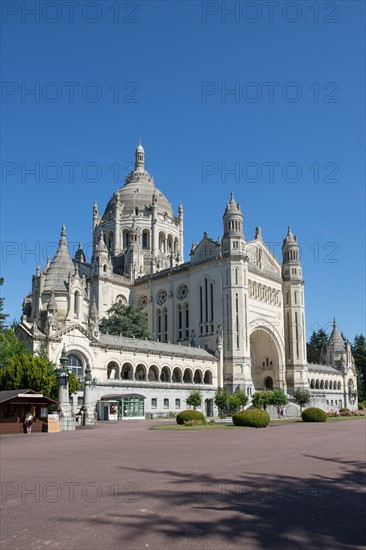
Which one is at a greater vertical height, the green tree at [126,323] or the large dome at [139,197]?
the large dome at [139,197]

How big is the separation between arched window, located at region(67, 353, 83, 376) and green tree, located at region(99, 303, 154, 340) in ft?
62.5

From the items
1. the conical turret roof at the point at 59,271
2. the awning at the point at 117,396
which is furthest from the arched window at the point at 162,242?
the awning at the point at 117,396

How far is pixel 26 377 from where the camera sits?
4191cm

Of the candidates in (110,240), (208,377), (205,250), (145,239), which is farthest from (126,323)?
(110,240)

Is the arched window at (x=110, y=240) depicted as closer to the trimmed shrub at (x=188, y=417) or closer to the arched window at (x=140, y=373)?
the arched window at (x=140, y=373)

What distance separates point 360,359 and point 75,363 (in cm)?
8094

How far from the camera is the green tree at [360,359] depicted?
112881 millimetres

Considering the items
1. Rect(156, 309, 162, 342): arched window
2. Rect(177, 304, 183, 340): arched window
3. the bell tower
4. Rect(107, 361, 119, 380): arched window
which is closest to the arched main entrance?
the bell tower

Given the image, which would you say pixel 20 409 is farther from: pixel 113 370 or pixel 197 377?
pixel 197 377

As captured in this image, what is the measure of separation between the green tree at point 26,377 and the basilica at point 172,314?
8.89 meters

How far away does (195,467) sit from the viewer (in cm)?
1673

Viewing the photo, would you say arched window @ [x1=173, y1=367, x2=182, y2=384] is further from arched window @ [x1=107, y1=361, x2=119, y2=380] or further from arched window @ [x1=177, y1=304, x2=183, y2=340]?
arched window @ [x1=177, y1=304, x2=183, y2=340]

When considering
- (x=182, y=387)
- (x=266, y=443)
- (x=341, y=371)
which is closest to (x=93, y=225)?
(x=182, y=387)

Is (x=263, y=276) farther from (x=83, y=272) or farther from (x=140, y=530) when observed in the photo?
(x=140, y=530)
